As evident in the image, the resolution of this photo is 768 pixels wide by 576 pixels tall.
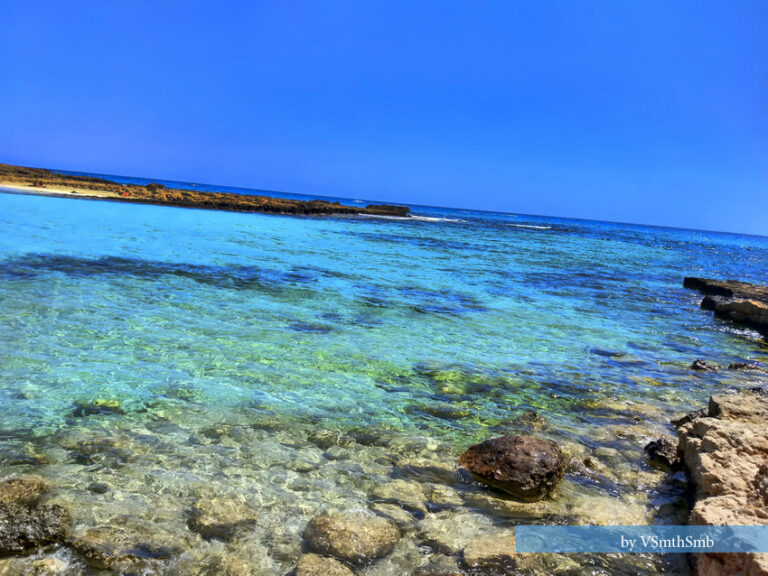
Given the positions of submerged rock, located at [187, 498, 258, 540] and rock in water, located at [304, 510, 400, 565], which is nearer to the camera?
rock in water, located at [304, 510, 400, 565]

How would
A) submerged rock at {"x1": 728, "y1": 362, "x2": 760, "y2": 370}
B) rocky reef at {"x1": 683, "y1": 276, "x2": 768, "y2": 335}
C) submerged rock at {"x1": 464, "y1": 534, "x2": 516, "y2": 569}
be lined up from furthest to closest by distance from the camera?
rocky reef at {"x1": 683, "y1": 276, "x2": 768, "y2": 335} < submerged rock at {"x1": 728, "y1": 362, "x2": 760, "y2": 370} < submerged rock at {"x1": 464, "y1": 534, "x2": 516, "y2": 569}

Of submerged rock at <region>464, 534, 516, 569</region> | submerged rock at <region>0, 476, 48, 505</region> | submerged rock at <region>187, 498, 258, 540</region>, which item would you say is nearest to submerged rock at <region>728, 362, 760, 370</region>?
submerged rock at <region>464, 534, 516, 569</region>

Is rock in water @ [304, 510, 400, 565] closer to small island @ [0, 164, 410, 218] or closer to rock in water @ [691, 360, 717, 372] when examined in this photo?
rock in water @ [691, 360, 717, 372]

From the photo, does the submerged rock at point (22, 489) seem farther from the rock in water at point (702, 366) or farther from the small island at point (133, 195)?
the small island at point (133, 195)

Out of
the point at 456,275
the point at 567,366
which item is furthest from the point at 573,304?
the point at 567,366

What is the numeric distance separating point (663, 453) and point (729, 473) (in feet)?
3.82

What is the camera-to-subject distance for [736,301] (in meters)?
12.8

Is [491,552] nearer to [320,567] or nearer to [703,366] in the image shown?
[320,567]

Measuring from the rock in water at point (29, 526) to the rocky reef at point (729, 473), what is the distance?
3.98 metres

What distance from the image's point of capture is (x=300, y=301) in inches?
405

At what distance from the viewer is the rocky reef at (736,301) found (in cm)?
1197

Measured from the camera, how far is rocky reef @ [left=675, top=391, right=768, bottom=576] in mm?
2596

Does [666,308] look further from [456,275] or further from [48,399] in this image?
[48,399]

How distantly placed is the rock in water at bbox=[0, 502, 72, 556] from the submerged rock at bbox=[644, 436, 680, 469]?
4.97m
